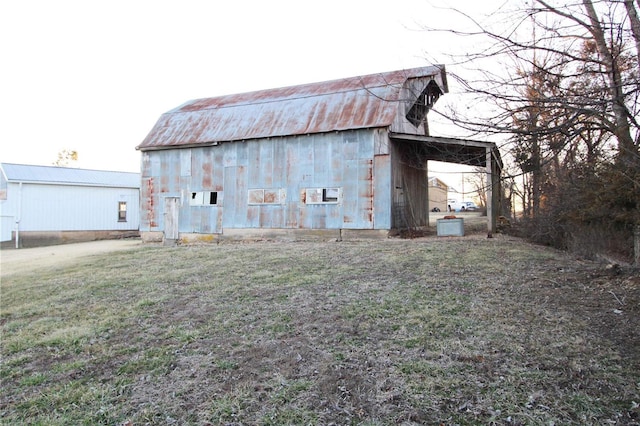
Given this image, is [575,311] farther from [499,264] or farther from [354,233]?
[354,233]

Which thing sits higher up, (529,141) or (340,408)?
(529,141)

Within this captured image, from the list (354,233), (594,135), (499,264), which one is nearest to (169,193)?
(354,233)

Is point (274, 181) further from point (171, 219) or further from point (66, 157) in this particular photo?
point (66, 157)

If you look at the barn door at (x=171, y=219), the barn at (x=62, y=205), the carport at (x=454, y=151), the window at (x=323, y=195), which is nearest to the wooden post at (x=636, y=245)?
the carport at (x=454, y=151)

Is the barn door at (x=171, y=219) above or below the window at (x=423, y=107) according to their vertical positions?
below

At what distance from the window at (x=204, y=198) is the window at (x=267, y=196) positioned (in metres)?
1.84

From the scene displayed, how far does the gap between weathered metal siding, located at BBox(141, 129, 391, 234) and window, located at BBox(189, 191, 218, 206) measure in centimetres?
16

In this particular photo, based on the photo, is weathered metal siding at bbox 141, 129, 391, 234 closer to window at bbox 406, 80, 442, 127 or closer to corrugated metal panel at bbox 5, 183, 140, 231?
window at bbox 406, 80, 442, 127

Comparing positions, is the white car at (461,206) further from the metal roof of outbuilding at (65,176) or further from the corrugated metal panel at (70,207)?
the corrugated metal panel at (70,207)

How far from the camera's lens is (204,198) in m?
17.9

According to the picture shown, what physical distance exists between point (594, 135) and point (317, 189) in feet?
32.2

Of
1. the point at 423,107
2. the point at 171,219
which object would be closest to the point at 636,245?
the point at 423,107

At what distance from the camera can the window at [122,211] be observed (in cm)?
2750

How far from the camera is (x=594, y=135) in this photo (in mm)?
7203
